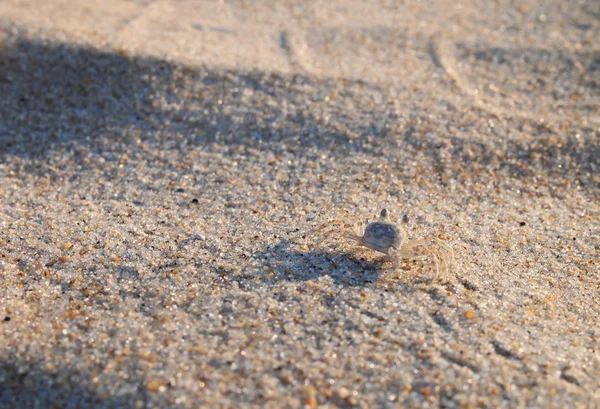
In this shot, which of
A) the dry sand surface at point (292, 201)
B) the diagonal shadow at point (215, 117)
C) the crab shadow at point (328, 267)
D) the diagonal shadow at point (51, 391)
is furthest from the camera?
the diagonal shadow at point (215, 117)

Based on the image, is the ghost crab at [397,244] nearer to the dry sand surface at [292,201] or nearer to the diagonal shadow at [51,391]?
the dry sand surface at [292,201]

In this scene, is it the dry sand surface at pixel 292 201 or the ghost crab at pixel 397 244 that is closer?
the dry sand surface at pixel 292 201

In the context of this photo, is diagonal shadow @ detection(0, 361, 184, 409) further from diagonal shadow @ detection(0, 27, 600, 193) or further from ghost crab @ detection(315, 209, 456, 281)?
diagonal shadow @ detection(0, 27, 600, 193)

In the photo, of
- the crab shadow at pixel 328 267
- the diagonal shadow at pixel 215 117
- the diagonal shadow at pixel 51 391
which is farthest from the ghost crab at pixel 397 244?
the diagonal shadow at pixel 51 391

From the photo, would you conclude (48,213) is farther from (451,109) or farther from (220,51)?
(451,109)

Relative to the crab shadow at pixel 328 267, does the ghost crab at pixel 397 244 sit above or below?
above

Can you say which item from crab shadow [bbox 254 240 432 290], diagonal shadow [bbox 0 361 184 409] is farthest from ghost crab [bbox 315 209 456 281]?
diagonal shadow [bbox 0 361 184 409]

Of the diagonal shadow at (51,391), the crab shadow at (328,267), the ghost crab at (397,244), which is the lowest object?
the diagonal shadow at (51,391)
